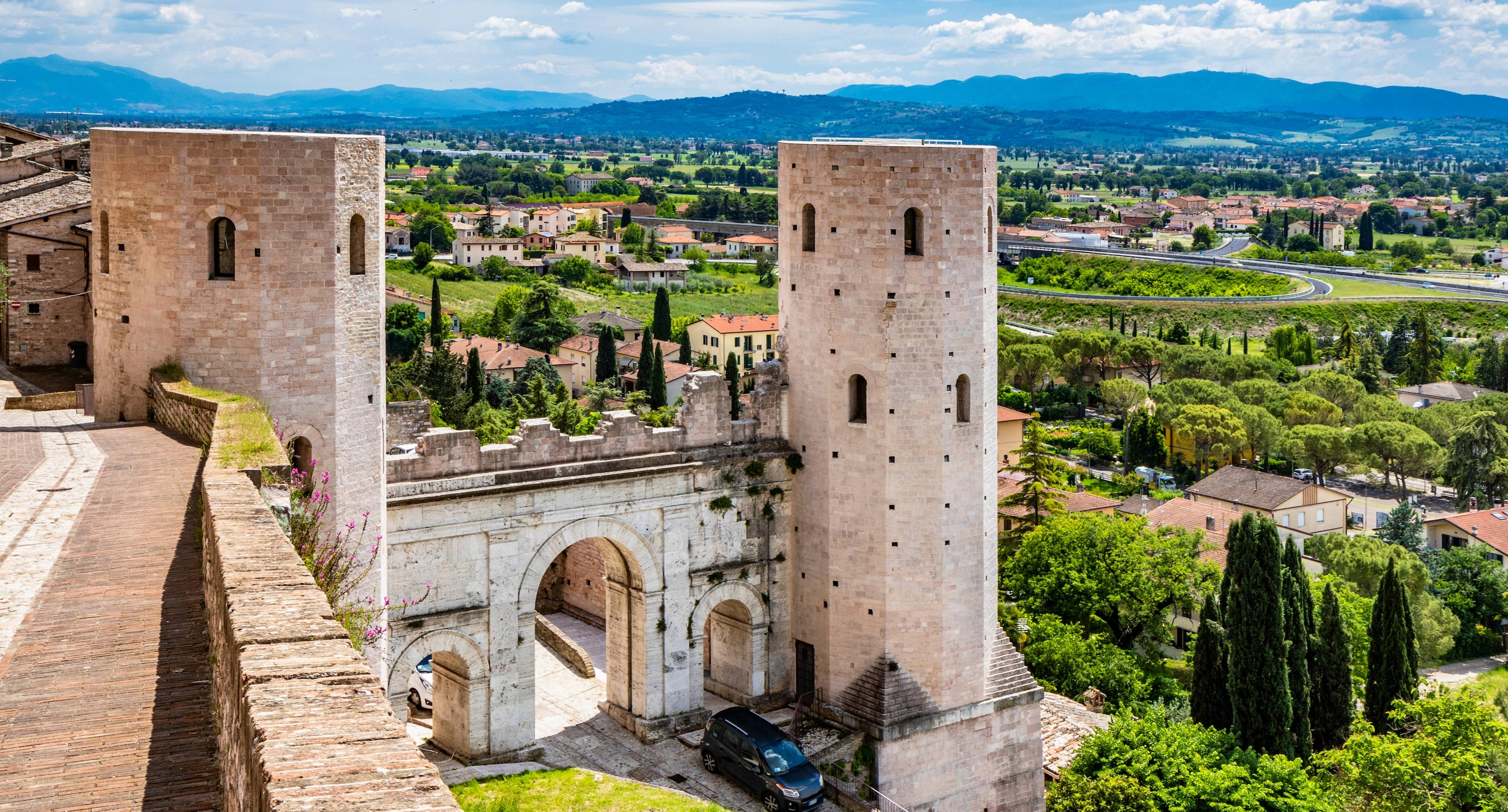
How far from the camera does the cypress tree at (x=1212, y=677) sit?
36.8 metres

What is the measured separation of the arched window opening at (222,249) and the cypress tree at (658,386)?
61317mm

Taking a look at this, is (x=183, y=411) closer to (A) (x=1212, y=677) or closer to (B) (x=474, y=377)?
(A) (x=1212, y=677)

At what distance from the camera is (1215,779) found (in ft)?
98.1

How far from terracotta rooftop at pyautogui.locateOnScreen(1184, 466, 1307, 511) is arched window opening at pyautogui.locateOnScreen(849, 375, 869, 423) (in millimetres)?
47512

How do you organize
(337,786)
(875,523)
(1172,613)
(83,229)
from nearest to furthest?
(337,786)
(875,523)
(83,229)
(1172,613)

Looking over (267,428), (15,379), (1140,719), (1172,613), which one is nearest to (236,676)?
(267,428)

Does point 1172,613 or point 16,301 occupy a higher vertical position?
point 16,301

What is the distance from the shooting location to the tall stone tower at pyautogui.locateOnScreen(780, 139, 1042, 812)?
88.9 ft

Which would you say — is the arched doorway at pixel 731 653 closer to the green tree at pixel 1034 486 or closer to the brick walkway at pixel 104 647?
the brick walkway at pixel 104 647

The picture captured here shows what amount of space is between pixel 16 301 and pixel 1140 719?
28791 mm

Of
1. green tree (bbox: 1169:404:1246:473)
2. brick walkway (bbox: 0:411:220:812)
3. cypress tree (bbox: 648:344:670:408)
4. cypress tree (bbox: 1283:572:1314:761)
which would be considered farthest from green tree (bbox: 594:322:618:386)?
brick walkway (bbox: 0:411:220:812)

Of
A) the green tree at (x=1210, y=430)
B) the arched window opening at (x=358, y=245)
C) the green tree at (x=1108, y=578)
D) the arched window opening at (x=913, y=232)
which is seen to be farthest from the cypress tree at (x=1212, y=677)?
the green tree at (x=1210, y=430)

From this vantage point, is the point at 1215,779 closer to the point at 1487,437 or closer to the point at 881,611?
the point at 881,611

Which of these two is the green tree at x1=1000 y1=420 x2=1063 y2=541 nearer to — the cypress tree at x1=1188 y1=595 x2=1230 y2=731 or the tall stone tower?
the cypress tree at x1=1188 y1=595 x2=1230 y2=731
